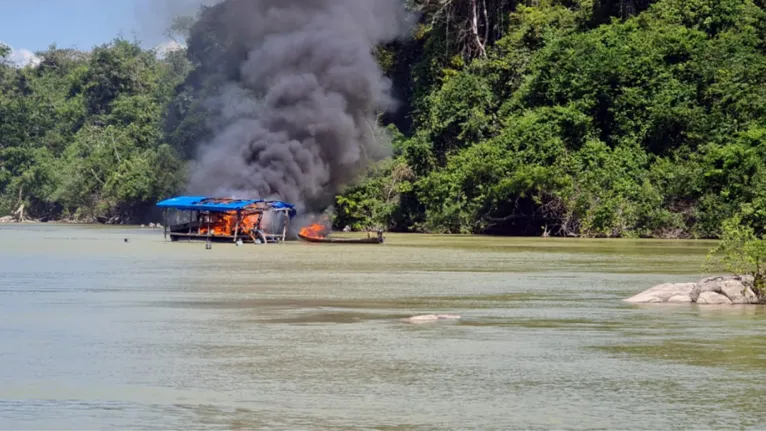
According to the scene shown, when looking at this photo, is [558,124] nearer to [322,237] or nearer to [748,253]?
[322,237]

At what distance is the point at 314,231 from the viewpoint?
4850cm

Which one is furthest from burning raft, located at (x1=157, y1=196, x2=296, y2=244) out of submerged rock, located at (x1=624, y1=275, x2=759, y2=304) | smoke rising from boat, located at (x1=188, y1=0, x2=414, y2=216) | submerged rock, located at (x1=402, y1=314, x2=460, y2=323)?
submerged rock, located at (x1=402, y1=314, x2=460, y2=323)

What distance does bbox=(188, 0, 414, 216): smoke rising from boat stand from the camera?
5244cm

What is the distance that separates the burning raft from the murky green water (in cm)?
1411

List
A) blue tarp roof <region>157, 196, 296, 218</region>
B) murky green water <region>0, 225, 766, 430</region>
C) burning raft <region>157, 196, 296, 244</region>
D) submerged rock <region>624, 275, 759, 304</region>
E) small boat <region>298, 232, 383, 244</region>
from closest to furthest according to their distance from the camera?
murky green water <region>0, 225, 766, 430</region>
submerged rock <region>624, 275, 759, 304</region>
blue tarp roof <region>157, 196, 296, 218</region>
burning raft <region>157, 196, 296, 244</region>
small boat <region>298, 232, 383, 244</region>

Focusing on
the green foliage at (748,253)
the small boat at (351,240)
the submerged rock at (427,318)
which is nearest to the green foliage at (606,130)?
the small boat at (351,240)

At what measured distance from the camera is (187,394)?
1341 cm

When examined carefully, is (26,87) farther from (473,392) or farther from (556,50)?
(473,392)

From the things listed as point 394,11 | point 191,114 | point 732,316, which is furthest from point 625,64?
point 732,316

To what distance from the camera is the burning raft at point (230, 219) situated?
44281 mm

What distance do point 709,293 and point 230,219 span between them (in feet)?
84.0

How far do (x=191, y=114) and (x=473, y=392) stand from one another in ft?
207

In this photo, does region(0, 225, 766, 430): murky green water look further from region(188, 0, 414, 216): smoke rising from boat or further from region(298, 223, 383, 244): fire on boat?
region(188, 0, 414, 216): smoke rising from boat

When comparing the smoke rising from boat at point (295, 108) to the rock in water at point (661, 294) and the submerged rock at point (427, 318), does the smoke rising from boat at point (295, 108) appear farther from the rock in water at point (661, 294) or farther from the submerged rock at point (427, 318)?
the submerged rock at point (427, 318)
